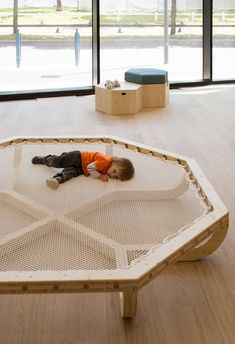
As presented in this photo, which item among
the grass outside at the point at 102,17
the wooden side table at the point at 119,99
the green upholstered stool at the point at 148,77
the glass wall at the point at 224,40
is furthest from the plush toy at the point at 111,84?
the glass wall at the point at 224,40

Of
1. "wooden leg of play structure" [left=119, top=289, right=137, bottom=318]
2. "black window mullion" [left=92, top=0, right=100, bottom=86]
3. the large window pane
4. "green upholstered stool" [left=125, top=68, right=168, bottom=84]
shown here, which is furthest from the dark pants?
the large window pane

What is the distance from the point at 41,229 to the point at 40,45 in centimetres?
463

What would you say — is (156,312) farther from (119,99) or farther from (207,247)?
(119,99)

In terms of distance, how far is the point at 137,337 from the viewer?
5.65 ft

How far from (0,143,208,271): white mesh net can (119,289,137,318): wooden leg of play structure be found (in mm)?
161

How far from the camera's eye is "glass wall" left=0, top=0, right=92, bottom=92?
5.95m

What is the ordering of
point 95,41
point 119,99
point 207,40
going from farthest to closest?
point 207,40
point 95,41
point 119,99

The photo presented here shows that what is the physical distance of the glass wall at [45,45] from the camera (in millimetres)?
5949

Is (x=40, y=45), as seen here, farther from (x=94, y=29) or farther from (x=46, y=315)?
(x=46, y=315)

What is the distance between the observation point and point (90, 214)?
209 centimetres

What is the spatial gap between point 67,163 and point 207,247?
0.81 metres

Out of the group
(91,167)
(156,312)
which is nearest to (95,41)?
(91,167)

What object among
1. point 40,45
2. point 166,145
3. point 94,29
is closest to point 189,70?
point 94,29

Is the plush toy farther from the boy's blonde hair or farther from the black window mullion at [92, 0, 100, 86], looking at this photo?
the boy's blonde hair
